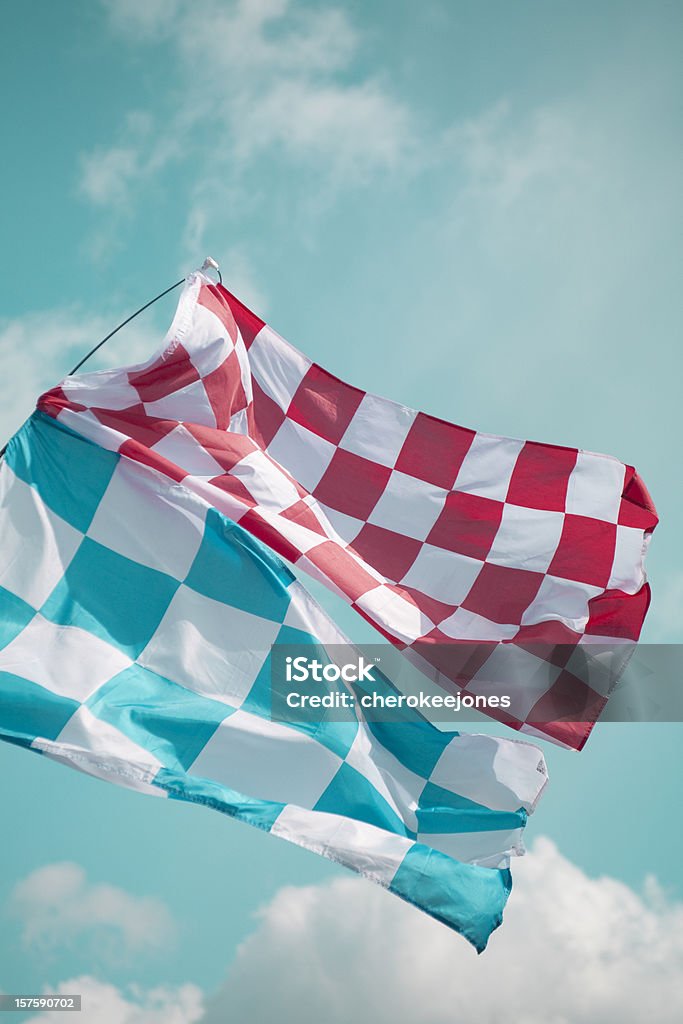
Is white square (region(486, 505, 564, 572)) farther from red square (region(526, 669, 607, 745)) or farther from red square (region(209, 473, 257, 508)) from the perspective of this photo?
red square (region(209, 473, 257, 508))

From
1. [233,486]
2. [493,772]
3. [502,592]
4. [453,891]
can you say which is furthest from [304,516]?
[453,891]

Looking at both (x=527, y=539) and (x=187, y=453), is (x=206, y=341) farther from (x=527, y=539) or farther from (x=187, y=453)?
(x=527, y=539)

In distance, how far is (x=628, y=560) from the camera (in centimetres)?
757

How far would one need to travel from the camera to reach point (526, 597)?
768cm

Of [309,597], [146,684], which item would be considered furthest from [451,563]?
[146,684]

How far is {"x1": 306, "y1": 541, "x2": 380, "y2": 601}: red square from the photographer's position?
7.00 m

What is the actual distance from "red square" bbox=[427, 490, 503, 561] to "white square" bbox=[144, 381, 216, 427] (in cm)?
222

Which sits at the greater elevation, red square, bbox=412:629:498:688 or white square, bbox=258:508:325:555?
white square, bbox=258:508:325:555

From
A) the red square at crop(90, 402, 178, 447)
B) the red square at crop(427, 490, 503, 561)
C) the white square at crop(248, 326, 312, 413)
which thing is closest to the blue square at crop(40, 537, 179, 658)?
the red square at crop(90, 402, 178, 447)

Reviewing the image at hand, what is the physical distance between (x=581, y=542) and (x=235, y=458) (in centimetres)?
304

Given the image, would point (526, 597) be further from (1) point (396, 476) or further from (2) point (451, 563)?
(1) point (396, 476)

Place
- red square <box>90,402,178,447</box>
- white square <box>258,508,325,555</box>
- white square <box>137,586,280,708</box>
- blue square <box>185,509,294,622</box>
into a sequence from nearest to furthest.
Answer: white square <box>137,586,280,708</box>
blue square <box>185,509,294,622</box>
white square <box>258,508,325,555</box>
red square <box>90,402,178,447</box>

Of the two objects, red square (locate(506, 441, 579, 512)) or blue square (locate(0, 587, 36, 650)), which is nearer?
blue square (locate(0, 587, 36, 650))

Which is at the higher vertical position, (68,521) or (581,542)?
(581,542)
